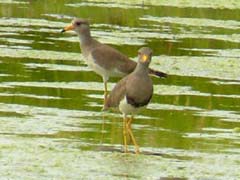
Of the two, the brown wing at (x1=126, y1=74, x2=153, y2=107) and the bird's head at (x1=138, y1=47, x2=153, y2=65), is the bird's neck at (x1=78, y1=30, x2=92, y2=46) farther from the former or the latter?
the brown wing at (x1=126, y1=74, x2=153, y2=107)

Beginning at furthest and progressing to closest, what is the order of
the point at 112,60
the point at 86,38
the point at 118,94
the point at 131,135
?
Answer: the point at 86,38
the point at 112,60
the point at 118,94
the point at 131,135

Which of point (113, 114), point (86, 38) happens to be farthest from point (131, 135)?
point (86, 38)

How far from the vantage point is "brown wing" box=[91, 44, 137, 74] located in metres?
14.0

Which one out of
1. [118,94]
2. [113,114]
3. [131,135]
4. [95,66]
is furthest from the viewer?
[95,66]

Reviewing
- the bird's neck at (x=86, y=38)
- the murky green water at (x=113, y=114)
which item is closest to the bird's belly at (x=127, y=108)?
the murky green water at (x=113, y=114)

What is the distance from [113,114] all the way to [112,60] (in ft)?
2.99

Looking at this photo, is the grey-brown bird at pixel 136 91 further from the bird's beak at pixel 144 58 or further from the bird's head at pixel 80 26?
the bird's head at pixel 80 26

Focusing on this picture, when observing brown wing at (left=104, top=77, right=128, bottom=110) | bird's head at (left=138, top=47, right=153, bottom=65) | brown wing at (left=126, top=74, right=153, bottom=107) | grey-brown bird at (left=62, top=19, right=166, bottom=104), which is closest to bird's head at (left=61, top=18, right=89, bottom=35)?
grey-brown bird at (left=62, top=19, right=166, bottom=104)

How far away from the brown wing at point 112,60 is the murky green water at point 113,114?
0.50 meters

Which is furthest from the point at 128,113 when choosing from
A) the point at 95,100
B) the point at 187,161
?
the point at 95,100

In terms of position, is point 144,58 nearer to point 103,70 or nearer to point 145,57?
point 145,57

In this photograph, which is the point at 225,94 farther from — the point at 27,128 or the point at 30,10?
the point at 30,10

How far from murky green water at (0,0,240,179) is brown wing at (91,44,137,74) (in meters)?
0.50

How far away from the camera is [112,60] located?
1404cm
